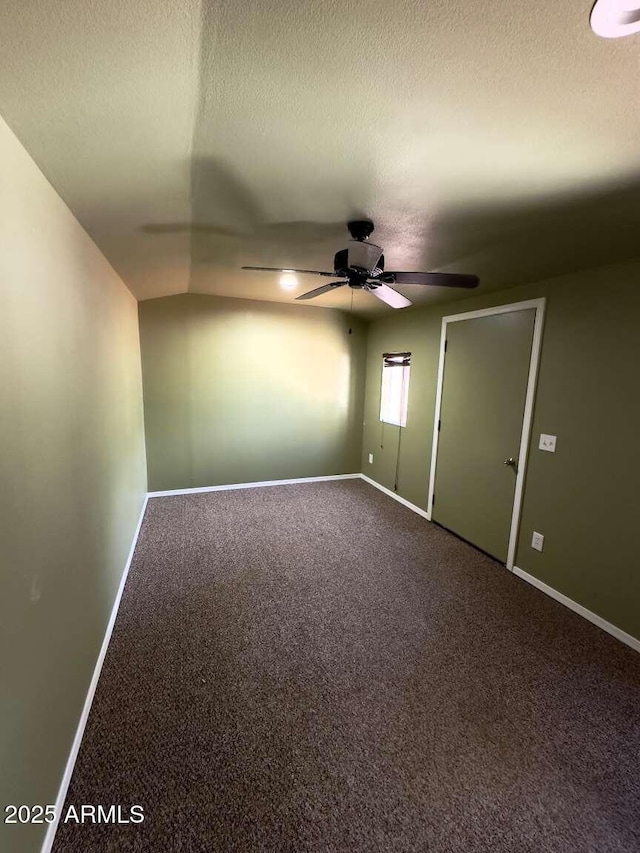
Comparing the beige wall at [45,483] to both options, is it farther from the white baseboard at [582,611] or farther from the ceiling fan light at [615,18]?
the white baseboard at [582,611]

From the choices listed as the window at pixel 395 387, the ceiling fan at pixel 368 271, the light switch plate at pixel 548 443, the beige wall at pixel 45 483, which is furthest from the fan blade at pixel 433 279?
the window at pixel 395 387

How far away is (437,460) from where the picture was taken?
11.9 feet

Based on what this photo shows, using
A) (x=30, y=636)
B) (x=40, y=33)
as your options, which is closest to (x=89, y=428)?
(x=30, y=636)

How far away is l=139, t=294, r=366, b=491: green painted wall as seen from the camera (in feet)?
12.9

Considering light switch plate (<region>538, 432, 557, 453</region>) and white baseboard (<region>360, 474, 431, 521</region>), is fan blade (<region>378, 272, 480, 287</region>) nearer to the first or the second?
light switch plate (<region>538, 432, 557, 453</region>)

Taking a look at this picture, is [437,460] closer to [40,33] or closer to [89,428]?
[89,428]

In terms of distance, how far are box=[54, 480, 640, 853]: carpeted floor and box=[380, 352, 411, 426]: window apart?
77.6 inches

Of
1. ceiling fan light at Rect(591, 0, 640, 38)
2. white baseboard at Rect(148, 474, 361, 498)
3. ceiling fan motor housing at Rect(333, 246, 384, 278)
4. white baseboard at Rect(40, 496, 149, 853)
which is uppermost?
ceiling fan light at Rect(591, 0, 640, 38)

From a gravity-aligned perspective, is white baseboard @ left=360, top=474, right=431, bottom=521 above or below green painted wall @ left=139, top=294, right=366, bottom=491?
below

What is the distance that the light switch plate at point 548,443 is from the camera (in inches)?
99.4

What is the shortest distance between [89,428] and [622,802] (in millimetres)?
2736

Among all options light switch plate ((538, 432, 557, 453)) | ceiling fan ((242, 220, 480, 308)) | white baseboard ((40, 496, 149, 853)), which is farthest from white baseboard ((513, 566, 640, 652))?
white baseboard ((40, 496, 149, 853))

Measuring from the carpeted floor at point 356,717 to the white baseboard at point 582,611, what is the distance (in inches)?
2.3

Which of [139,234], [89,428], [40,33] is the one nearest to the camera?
[40,33]
